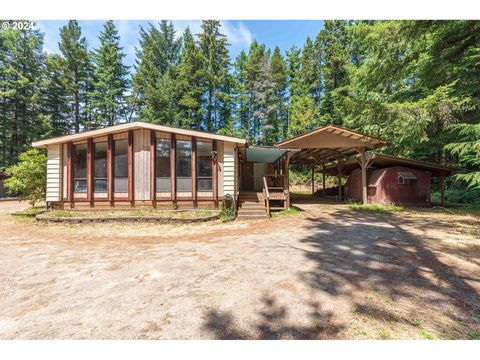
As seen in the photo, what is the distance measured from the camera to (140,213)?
9055 millimetres

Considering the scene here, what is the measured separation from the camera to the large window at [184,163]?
989cm

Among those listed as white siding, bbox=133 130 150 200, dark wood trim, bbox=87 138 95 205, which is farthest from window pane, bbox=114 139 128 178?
dark wood trim, bbox=87 138 95 205

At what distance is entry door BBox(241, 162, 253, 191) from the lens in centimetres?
1502

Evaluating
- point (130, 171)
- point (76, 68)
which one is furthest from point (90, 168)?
point (76, 68)

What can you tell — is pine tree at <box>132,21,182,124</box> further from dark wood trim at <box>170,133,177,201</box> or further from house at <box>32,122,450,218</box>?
dark wood trim at <box>170,133,177,201</box>

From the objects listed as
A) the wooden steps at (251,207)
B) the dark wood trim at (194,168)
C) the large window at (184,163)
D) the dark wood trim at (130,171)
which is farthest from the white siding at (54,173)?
the wooden steps at (251,207)

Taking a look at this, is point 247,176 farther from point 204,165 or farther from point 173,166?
point 173,166

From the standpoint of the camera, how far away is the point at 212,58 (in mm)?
29016

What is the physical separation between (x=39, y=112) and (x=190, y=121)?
1918 centimetres

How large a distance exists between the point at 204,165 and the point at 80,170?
5.93 meters

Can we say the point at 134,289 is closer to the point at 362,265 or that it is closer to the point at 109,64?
the point at 362,265

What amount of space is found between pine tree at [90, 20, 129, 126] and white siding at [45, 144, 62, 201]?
24414 mm

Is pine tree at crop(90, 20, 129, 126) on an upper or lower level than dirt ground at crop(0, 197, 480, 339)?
upper
